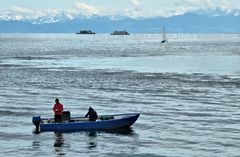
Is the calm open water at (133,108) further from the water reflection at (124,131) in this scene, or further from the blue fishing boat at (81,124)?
the blue fishing boat at (81,124)

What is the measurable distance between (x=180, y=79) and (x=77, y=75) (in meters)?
17.7

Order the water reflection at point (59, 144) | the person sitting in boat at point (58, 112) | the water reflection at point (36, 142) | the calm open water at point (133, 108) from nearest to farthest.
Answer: the water reflection at point (59, 144) → the calm open water at point (133, 108) → the water reflection at point (36, 142) → the person sitting in boat at point (58, 112)

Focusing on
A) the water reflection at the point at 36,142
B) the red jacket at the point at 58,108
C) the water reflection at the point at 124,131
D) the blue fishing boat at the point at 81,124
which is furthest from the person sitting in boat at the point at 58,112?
the water reflection at the point at 124,131

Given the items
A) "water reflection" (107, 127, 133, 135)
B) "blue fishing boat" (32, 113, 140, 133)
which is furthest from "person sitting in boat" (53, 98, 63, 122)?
"water reflection" (107, 127, 133, 135)

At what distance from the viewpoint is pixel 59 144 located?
38.1 metres

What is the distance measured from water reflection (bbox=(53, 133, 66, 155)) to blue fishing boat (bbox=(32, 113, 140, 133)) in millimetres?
875

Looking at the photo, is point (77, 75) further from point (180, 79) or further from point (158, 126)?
point (158, 126)

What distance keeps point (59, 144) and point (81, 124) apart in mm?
4472

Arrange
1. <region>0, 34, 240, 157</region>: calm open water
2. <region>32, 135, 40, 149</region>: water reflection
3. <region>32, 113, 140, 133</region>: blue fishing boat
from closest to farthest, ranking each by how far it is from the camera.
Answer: <region>0, 34, 240, 157</region>: calm open water
<region>32, 135, 40, 149</region>: water reflection
<region>32, 113, 140, 133</region>: blue fishing boat

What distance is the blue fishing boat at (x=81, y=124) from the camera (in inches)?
1657

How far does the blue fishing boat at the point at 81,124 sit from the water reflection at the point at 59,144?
0.87 m

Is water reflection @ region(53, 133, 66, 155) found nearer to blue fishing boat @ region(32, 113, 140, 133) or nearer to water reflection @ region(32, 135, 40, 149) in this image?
blue fishing boat @ region(32, 113, 140, 133)

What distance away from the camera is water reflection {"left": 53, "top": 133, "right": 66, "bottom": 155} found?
35.8 m

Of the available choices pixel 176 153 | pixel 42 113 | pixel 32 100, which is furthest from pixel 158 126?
pixel 32 100
